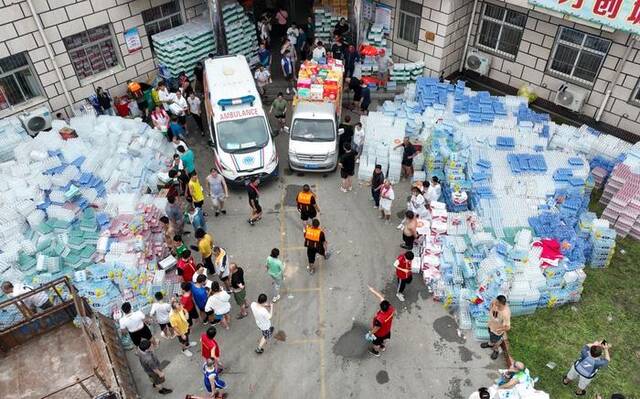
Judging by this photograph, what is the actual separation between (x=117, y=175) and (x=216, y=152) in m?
2.95

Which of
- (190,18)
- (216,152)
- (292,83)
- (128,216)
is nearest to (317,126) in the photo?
(216,152)

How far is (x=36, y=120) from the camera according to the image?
51.2ft

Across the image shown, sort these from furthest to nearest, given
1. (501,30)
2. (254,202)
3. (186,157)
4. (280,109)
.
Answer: (501,30) → (280,109) → (186,157) → (254,202)

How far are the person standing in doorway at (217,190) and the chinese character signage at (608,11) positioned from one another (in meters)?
11.5

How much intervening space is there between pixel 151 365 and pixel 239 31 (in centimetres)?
1386

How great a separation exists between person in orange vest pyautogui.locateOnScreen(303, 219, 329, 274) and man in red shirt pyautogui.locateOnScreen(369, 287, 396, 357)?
8.27 ft

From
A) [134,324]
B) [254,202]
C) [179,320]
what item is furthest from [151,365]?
[254,202]

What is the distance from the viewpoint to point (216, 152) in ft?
49.1

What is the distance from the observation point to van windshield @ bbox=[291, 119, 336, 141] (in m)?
15.2

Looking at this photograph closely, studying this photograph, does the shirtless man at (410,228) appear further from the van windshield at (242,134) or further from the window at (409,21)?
the window at (409,21)

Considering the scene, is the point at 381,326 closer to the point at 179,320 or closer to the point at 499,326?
the point at 499,326

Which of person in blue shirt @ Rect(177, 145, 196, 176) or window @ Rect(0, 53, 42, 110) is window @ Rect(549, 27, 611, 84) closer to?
person in blue shirt @ Rect(177, 145, 196, 176)

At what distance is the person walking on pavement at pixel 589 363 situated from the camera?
9.18 m

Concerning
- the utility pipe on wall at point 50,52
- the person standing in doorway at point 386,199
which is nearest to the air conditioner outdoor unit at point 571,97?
the person standing in doorway at point 386,199
